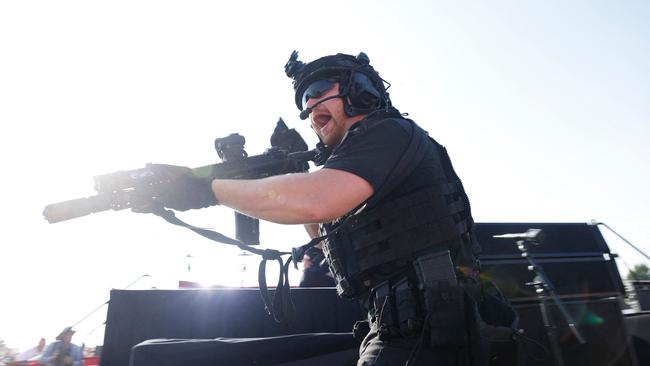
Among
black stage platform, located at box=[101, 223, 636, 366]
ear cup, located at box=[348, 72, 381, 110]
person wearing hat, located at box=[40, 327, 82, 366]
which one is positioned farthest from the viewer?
person wearing hat, located at box=[40, 327, 82, 366]

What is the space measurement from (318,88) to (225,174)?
763 mm

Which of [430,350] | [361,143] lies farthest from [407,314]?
[361,143]

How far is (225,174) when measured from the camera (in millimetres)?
2336

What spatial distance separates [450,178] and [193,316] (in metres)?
2.52

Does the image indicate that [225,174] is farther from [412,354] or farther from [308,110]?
[412,354]

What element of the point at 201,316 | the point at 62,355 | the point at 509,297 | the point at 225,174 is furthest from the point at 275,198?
the point at 62,355

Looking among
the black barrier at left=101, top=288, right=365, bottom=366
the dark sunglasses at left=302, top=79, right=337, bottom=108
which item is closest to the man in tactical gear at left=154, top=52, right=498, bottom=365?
the dark sunglasses at left=302, top=79, right=337, bottom=108

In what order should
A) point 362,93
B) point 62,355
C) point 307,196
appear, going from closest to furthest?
point 307,196 → point 362,93 → point 62,355

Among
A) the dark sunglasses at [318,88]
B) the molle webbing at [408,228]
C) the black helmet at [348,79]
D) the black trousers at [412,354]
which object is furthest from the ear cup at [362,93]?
the black trousers at [412,354]

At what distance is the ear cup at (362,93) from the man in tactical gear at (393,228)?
1.25 ft

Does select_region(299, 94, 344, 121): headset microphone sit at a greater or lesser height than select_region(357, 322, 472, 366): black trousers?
greater

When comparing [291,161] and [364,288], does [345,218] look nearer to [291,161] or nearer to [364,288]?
[364,288]

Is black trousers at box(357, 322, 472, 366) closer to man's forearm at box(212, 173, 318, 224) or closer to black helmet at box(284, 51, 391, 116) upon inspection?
man's forearm at box(212, 173, 318, 224)

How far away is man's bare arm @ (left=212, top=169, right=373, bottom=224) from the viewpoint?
1624 mm
